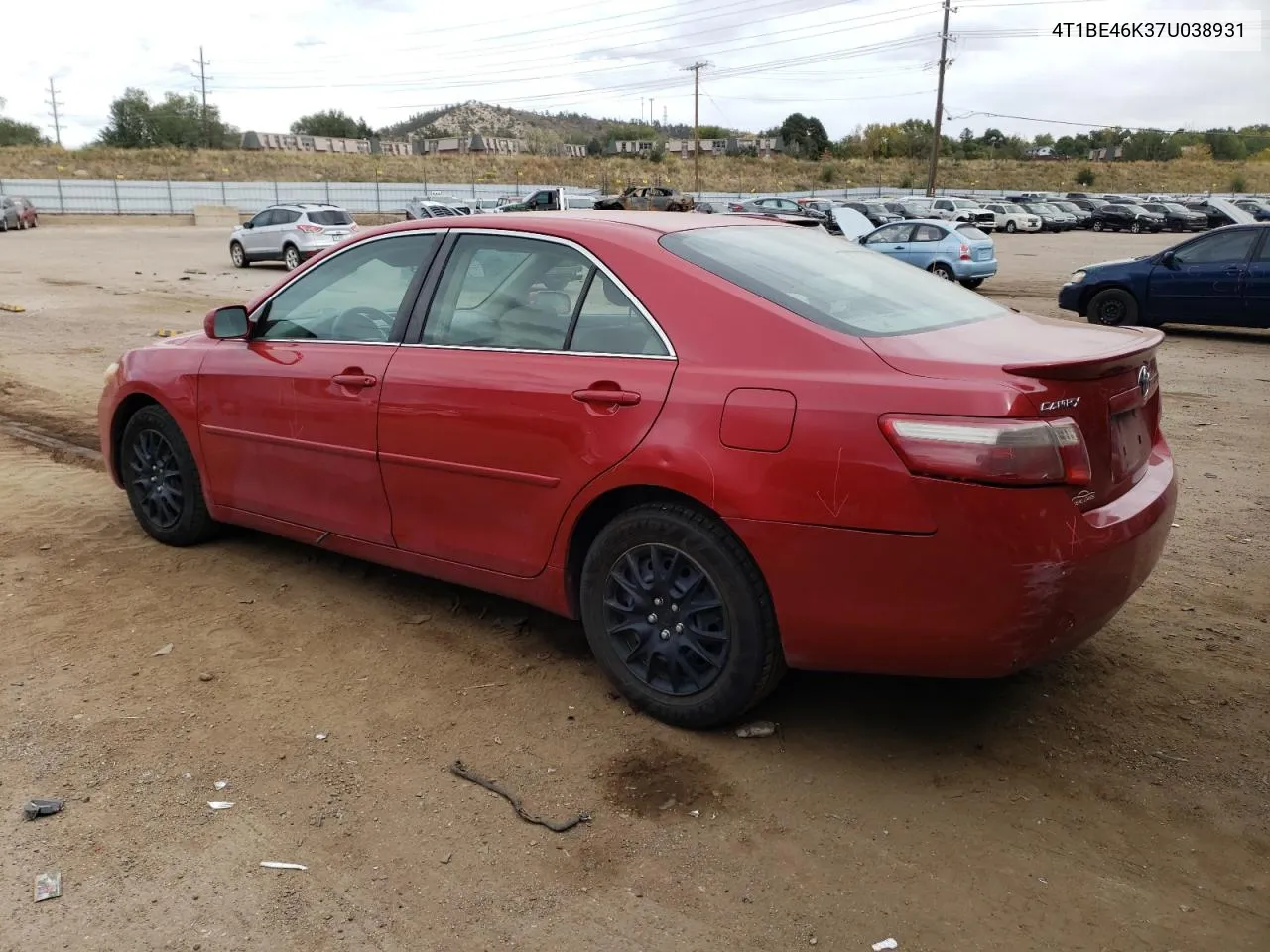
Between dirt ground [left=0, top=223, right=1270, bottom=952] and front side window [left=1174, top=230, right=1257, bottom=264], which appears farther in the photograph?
front side window [left=1174, top=230, right=1257, bottom=264]

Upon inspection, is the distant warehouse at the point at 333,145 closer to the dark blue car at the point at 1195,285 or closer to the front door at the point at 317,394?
Answer: the dark blue car at the point at 1195,285

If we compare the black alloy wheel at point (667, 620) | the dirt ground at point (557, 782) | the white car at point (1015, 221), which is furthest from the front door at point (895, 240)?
the white car at point (1015, 221)

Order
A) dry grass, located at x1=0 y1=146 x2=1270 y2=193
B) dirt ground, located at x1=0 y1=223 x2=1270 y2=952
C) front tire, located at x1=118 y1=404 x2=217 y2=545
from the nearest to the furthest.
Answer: dirt ground, located at x1=0 y1=223 x2=1270 y2=952, front tire, located at x1=118 y1=404 x2=217 y2=545, dry grass, located at x1=0 y1=146 x2=1270 y2=193

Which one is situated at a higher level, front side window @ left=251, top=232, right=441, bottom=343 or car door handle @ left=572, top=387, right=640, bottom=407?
front side window @ left=251, top=232, right=441, bottom=343

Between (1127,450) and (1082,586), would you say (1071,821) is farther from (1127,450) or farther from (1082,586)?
(1127,450)

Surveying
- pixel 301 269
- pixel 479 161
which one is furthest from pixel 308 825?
pixel 479 161

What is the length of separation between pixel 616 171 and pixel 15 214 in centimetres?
4981

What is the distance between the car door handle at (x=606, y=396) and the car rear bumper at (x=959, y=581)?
55 centimetres

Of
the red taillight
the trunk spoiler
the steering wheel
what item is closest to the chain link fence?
the steering wheel

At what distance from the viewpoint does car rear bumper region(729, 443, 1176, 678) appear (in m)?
2.82

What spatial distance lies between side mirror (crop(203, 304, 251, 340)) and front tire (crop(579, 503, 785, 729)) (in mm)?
2175

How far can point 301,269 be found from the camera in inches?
185

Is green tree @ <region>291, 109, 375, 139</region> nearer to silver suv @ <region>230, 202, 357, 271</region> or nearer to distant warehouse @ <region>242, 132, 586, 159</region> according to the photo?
distant warehouse @ <region>242, 132, 586, 159</region>

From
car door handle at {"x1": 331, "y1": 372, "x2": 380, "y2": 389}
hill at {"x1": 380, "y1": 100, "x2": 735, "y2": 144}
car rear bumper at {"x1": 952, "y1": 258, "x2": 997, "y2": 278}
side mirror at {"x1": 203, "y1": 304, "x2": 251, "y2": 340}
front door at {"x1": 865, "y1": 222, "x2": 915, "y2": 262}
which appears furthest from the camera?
hill at {"x1": 380, "y1": 100, "x2": 735, "y2": 144}
